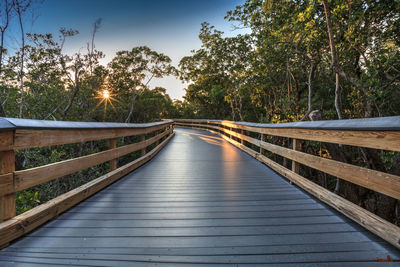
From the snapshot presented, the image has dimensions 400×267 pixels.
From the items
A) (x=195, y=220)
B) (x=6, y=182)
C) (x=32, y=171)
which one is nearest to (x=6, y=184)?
(x=6, y=182)

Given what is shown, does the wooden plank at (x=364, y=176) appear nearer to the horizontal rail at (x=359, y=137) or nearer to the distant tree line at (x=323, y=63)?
the horizontal rail at (x=359, y=137)

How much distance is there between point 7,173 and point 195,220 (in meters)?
1.73

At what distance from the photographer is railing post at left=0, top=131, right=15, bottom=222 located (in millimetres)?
1743

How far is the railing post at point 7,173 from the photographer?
1.74 meters

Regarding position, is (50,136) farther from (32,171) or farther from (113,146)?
(113,146)

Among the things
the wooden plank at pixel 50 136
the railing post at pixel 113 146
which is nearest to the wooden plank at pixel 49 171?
the wooden plank at pixel 50 136

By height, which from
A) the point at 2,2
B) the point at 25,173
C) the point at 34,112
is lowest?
the point at 25,173

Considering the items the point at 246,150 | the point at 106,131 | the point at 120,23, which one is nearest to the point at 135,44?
the point at 120,23

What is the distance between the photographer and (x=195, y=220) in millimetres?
2229

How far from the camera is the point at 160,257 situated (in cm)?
163

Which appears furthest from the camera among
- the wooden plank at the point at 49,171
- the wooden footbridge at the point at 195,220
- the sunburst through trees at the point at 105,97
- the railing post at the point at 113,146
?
the sunburst through trees at the point at 105,97

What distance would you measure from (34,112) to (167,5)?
43.7ft

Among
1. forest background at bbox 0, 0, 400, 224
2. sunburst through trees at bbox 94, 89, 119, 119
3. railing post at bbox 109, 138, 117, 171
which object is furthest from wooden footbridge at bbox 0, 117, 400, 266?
sunburst through trees at bbox 94, 89, 119, 119

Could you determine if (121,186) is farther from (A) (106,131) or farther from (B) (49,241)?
(B) (49,241)
